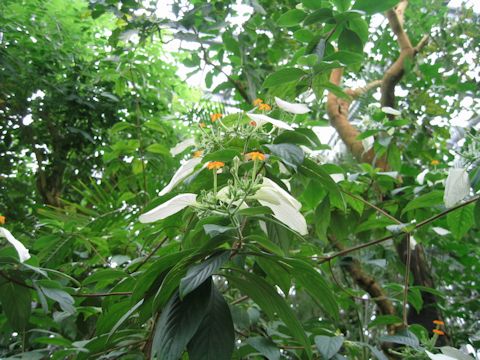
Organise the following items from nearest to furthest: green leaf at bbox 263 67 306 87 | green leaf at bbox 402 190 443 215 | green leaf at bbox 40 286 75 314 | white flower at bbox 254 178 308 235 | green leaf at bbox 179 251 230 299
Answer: green leaf at bbox 179 251 230 299 → white flower at bbox 254 178 308 235 → green leaf at bbox 40 286 75 314 → green leaf at bbox 263 67 306 87 → green leaf at bbox 402 190 443 215

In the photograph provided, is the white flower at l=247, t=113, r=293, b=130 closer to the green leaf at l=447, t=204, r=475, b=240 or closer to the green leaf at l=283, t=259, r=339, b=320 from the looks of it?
the green leaf at l=283, t=259, r=339, b=320

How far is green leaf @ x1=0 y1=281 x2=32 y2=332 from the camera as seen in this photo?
795mm

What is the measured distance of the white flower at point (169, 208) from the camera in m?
0.62

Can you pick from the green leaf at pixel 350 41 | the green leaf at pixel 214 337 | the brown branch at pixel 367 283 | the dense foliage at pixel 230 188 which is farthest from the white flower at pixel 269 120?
the brown branch at pixel 367 283

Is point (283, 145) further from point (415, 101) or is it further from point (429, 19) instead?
point (429, 19)

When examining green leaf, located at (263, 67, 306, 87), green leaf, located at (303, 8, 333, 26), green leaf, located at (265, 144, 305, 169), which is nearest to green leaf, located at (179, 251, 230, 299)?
green leaf, located at (265, 144, 305, 169)

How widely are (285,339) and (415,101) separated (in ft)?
4.55

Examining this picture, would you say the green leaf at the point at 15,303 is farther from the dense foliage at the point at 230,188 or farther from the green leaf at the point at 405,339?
the green leaf at the point at 405,339

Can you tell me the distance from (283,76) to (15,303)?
0.60 m

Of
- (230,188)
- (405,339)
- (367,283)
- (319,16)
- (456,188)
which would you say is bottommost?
(367,283)

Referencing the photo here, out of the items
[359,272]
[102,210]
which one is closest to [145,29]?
[102,210]

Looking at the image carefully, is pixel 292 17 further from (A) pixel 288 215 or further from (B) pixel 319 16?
(A) pixel 288 215

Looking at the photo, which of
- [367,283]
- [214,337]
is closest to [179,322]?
[214,337]

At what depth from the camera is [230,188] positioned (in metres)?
0.64
